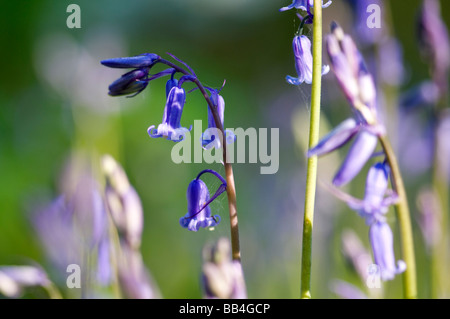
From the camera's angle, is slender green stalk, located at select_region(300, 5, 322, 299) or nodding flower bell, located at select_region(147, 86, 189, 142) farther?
nodding flower bell, located at select_region(147, 86, 189, 142)

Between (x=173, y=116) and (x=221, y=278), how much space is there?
11.0 inches

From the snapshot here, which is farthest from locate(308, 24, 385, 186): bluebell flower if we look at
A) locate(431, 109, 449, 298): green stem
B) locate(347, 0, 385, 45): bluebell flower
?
locate(347, 0, 385, 45): bluebell flower

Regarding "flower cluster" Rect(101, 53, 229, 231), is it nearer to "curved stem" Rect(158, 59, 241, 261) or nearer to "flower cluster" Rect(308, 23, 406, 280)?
"curved stem" Rect(158, 59, 241, 261)

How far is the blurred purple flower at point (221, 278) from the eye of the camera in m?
0.70

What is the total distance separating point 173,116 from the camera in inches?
34.5

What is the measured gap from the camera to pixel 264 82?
2562 millimetres

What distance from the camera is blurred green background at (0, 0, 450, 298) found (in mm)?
1546

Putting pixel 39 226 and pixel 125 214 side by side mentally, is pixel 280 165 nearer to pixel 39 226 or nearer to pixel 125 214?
pixel 39 226

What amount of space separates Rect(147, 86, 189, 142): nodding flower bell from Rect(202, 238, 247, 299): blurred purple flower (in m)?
0.22

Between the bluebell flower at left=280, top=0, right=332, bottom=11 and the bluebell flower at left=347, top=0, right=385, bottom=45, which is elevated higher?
the bluebell flower at left=347, top=0, right=385, bottom=45

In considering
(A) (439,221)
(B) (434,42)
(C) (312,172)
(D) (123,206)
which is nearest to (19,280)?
(D) (123,206)

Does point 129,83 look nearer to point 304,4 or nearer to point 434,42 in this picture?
point 304,4

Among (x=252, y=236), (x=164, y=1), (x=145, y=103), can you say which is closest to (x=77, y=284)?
(x=252, y=236)
